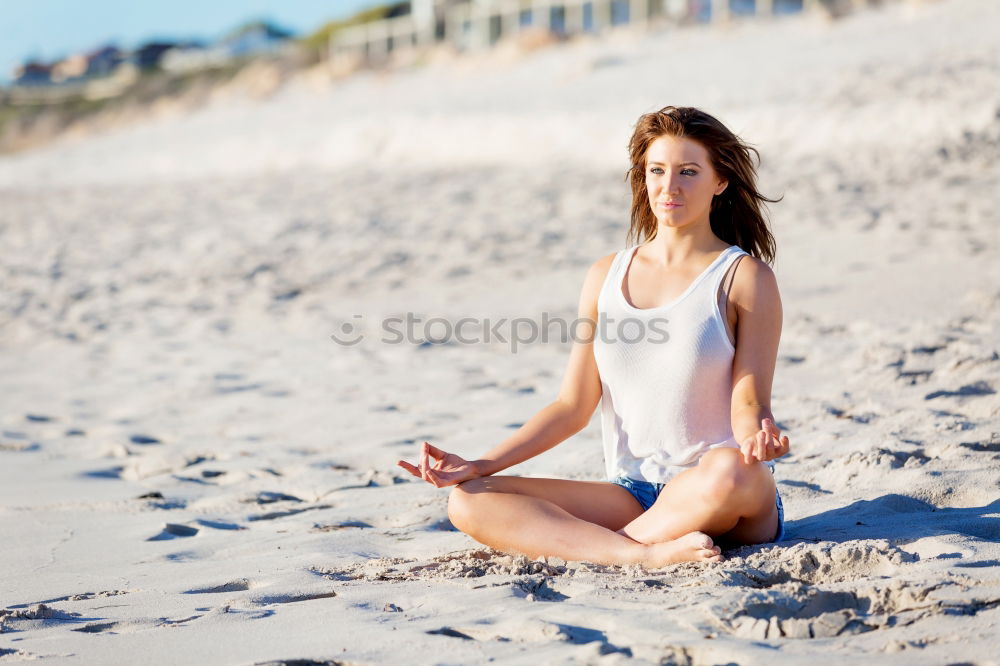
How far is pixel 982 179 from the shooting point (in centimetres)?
787

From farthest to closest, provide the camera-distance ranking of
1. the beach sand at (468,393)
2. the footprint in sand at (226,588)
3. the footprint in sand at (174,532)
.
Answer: the footprint in sand at (174,532)
the footprint in sand at (226,588)
the beach sand at (468,393)

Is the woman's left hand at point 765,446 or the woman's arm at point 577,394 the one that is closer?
the woman's left hand at point 765,446

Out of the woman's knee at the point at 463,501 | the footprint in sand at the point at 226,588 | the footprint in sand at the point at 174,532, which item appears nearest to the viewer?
the footprint in sand at the point at 226,588

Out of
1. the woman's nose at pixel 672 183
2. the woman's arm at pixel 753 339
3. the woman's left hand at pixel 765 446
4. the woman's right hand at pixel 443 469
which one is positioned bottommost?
the woman's right hand at pixel 443 469

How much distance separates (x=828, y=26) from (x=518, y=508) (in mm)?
14064

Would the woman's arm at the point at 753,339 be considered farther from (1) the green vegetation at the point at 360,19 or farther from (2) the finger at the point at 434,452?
(1) the green vegetation at the point at 360,19

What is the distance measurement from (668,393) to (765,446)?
37 cm

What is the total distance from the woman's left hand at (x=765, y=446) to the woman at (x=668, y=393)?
0.23 ft

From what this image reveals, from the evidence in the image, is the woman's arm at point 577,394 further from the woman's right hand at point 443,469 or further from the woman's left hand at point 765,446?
the woman's left hand at point 765,446

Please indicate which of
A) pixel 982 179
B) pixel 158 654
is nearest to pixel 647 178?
pixel 158 654

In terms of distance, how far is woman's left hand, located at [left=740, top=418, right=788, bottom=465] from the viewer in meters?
2.35

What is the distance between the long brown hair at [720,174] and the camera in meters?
2.68

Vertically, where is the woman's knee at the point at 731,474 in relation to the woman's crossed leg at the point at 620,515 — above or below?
above

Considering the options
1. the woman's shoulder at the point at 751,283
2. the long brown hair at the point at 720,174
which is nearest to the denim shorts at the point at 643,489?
the woman's shoulder at the point at 751,283
